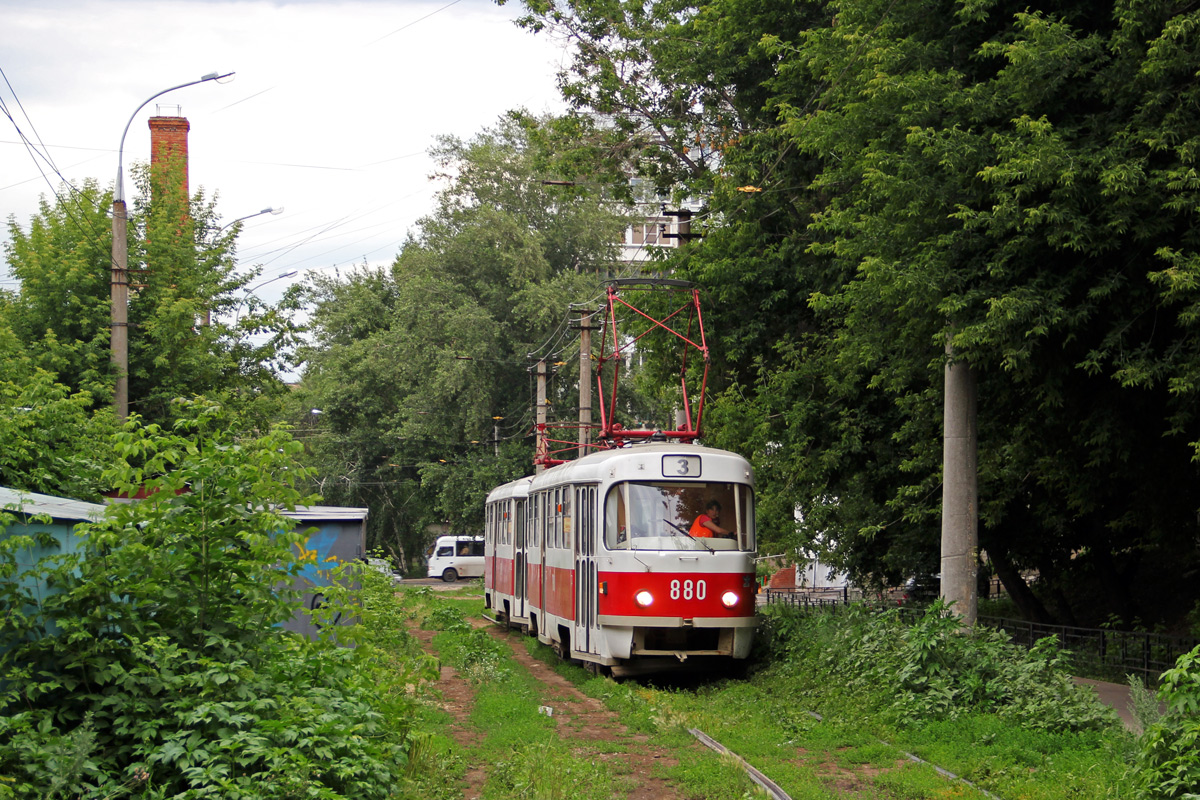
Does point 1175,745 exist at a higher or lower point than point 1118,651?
higher

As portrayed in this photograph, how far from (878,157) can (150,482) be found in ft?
28.9

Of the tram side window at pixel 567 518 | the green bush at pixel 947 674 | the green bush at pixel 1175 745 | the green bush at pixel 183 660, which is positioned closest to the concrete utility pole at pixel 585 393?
the tram side window at pixel 567 518

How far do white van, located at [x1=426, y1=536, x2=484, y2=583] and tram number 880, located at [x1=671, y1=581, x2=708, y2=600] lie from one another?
43.9 m

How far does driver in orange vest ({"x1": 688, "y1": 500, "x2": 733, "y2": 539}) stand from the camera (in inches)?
572

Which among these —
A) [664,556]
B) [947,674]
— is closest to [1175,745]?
[947,674]

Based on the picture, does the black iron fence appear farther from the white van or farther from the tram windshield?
the white van

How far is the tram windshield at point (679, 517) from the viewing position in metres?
14.4

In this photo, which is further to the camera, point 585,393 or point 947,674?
point 585,393

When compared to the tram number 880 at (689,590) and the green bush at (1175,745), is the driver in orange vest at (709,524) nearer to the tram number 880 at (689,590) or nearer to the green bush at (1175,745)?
the tram number 880 at (689,590)

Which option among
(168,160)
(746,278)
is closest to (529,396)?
(168,160)

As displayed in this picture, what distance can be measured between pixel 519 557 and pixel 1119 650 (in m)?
11.1

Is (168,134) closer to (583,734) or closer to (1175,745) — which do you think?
(583,734)

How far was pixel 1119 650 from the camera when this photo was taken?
14352 millimetres

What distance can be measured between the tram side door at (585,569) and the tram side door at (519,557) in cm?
534
